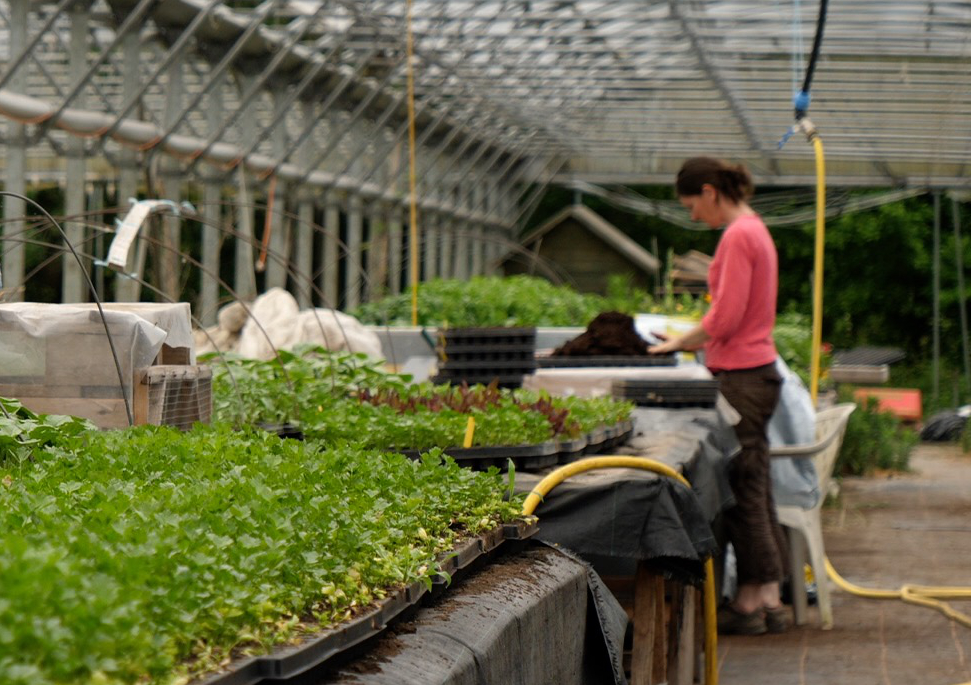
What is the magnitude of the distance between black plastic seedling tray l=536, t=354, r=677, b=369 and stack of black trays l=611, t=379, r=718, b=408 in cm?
73

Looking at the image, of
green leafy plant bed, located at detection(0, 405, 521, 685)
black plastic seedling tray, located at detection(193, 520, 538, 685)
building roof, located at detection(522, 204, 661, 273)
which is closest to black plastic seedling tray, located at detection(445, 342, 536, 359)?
green leafy plant bed, located at detection(0, 405, 521, 685)

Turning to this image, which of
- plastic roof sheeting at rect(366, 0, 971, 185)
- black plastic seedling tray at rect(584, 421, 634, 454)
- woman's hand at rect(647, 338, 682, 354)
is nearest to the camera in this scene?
black plastic seedling tray at rect(584, 421, 634, 454)

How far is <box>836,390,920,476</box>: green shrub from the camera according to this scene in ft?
40.9

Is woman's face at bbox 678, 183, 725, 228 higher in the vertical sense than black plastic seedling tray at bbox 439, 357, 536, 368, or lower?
higher

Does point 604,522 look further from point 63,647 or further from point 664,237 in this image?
point 664,237

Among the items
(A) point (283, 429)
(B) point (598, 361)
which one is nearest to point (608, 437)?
(A) point (283, 429)

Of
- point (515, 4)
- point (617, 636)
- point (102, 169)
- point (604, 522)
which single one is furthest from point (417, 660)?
point (102, 169)

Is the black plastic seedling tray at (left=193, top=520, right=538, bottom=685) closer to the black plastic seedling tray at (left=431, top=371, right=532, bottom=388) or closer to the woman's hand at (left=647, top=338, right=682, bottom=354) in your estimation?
the black plastic seedling tray at (left=431, top=371, right=532, bottom=388)

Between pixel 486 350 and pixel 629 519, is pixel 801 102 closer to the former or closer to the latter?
pixel 486 350

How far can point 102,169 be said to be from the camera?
14.9m

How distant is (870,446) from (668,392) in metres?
7.29

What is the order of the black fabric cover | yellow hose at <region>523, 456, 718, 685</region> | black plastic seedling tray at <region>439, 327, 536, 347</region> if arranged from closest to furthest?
1. yellow hose at <region>523, 456, 718, 685</region>
2. the black fabric cover
3. black plastic seedling tray at <region>439, 327, 536, 347</region>

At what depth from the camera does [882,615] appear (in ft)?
21.6

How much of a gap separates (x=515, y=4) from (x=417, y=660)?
1241cm
